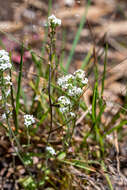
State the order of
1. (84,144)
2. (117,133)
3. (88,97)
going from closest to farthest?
(84,144) → (117,133) → (88,97)

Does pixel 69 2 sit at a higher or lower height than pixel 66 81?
higher

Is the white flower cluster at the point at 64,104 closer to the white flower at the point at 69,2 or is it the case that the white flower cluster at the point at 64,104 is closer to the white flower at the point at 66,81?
the white flower at the point at 66,81

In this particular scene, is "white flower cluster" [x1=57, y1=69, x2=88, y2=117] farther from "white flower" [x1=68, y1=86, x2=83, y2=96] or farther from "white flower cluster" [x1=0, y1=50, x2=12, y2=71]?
"white flower cluster" [x1=0, y1=50, x2=12, y2=71]

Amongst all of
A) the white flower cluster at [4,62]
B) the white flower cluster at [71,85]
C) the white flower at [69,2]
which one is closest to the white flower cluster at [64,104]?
the white flower cluster at [71,85]

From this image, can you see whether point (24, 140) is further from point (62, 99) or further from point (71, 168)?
point (62, 99)

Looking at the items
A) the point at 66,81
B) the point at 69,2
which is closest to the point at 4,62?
the point at 66,81

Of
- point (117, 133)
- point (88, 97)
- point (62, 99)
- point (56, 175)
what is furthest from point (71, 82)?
point (88, 97)

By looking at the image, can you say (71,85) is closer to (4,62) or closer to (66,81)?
(66,81)

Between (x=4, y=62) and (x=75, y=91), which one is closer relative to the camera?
(x=4, y=62)

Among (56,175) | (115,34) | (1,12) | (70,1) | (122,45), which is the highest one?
(70,1)

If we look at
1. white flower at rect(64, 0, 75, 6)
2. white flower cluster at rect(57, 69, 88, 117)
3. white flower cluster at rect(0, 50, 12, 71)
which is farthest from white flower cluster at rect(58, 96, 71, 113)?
white flower at rect(64, 0, 75, 6)

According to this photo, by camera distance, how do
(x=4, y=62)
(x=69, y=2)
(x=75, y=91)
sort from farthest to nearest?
(x=69, y=2)
(x=75, y=91)
(x=4, y=62)
